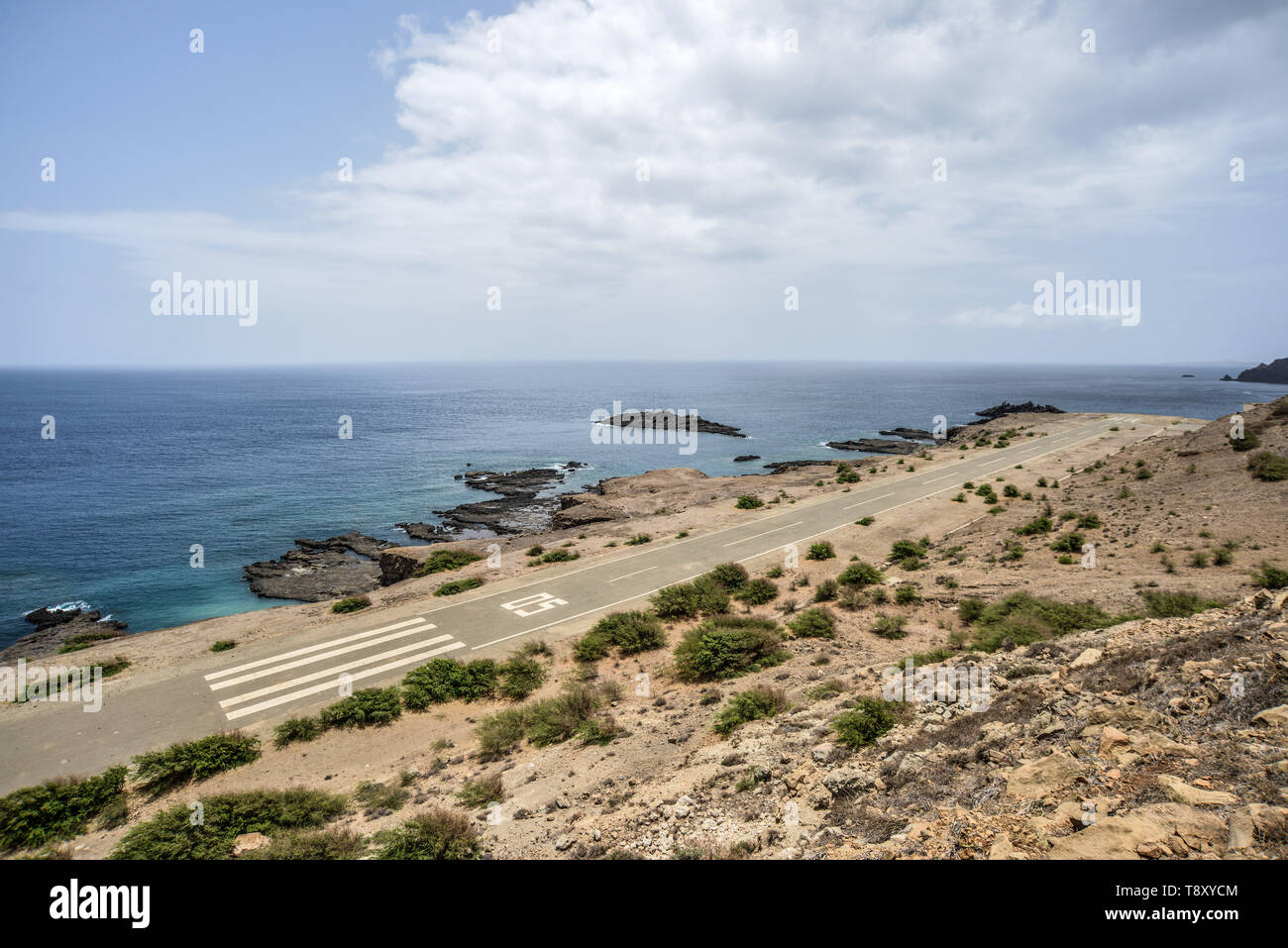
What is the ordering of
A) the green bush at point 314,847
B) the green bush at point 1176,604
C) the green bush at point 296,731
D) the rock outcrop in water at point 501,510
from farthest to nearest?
1. the rock outcrop in water at point 501,510
2. the green bush at point 1176,604
3. the green bush at point 296,731
4. the green bush at point 314,847

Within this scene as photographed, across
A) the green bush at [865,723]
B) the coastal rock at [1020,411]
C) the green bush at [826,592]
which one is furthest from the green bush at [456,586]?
the coastal rock at [1020,411]

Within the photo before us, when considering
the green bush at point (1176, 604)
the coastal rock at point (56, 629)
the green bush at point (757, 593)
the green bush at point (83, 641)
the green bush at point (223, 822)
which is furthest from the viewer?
the coastal rock at point (56, 629)

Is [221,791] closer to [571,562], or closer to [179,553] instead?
[571,562]

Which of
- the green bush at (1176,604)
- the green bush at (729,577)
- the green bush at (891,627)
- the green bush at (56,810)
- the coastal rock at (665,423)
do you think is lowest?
the green bush at (56,810)

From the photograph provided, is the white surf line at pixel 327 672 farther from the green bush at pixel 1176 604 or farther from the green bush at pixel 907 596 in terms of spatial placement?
the green bush at pixel 1176 604

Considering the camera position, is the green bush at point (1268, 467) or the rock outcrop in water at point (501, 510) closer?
the green bush at point (1268, 467)

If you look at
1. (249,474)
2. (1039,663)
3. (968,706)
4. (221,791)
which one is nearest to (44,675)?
(221,791)
